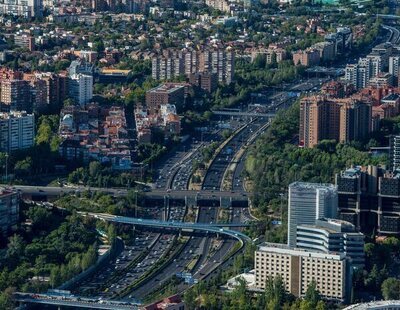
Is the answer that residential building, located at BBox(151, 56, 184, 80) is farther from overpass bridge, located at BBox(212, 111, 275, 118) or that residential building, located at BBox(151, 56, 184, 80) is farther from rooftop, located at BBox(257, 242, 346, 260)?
rooftop, located at BBox(257, 242, 346, 260)

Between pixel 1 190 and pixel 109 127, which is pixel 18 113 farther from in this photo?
pixel 1 190

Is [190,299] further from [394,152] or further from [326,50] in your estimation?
[326,50]

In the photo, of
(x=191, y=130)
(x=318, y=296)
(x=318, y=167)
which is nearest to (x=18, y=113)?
(x=191, y=130)

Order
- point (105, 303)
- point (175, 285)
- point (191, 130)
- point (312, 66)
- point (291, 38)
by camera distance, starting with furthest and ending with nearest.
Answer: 1. point (291, 38)
2. point (312, 66)
3. point (191, 130)
4. point (175, 285)
5. point (105, 303)

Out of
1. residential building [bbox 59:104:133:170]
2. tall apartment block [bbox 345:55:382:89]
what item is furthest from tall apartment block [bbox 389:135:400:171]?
tall apartment block [bbox 345:55:382:89]

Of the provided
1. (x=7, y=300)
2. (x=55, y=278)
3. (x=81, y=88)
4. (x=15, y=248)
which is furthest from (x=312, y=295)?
(x=81, y=88)
